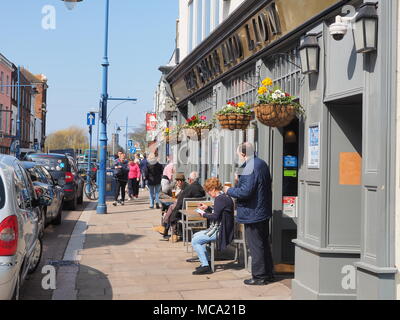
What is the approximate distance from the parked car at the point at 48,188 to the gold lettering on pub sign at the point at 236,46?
180 inches

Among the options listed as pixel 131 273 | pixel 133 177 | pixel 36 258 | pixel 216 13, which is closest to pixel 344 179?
pixel 131 273

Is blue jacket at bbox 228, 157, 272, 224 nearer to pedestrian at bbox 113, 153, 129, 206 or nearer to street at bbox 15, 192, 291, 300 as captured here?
street at bbox 15, 192, 291, 300

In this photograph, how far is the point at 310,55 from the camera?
253 inches

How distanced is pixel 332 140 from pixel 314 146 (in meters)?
0.30

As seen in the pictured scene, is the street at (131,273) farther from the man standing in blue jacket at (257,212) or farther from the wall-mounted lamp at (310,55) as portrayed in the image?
the wall-mounted lamp at (310,55)

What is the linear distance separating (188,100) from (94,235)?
6.09m

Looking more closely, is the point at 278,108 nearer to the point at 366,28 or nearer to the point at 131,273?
the point at 366,28

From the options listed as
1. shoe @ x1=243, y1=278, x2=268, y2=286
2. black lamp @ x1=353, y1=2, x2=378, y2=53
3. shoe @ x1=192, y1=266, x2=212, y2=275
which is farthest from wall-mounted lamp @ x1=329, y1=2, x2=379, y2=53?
shoe @ x1=192, y1=266, x2=212, y2=275

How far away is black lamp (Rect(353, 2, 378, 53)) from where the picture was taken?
16.6ft

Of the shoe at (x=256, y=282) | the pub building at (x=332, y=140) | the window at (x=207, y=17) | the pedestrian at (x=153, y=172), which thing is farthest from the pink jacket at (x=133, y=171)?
the shoe at (x=256, y=282)

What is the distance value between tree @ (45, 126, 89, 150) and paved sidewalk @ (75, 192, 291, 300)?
322ft

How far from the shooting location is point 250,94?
9.92 meters

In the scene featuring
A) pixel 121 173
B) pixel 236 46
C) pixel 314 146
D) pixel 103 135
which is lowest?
pixel 121 173
